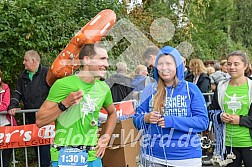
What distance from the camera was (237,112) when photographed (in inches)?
191

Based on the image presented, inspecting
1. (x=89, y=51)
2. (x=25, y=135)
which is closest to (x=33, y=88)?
(x=25, y=135)

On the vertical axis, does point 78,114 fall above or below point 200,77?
below

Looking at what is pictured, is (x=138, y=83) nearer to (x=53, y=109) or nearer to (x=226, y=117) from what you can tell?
(x=226, y=117)

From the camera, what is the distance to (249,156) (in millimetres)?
4758

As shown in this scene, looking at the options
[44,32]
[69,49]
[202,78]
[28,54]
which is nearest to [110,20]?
[69,49]

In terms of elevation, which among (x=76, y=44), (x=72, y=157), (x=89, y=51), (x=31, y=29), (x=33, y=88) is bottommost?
(x=72, y=157)

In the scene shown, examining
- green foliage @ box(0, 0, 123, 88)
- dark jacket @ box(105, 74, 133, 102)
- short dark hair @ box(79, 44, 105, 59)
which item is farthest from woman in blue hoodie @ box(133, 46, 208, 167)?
green foliage @ box(0, 0, 123, 88)

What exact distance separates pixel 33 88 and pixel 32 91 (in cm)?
5

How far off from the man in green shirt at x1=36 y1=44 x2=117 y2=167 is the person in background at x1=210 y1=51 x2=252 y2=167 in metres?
1.72

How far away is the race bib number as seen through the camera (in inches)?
141

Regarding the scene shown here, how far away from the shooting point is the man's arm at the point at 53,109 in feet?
11.5

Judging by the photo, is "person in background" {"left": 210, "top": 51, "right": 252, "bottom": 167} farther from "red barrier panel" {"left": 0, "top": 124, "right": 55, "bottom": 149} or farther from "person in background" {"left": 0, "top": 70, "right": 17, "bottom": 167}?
"person in background" {"left": 0, "top": 70, "right": 17, "bottom": 167}

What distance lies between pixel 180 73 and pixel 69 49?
1.68 meters

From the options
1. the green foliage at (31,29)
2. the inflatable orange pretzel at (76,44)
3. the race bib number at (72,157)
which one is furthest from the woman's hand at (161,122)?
the green foliage at (31,29)
